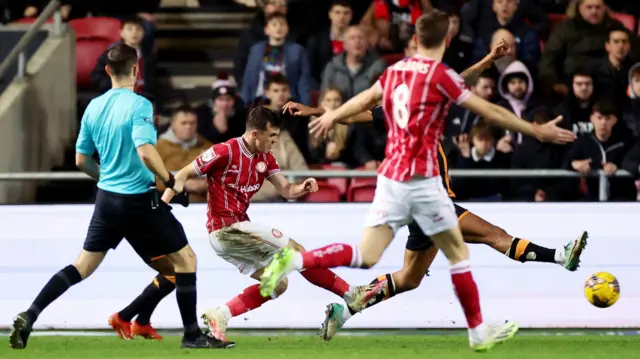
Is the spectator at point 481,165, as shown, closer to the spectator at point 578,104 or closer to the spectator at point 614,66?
the spectator at point 578,104

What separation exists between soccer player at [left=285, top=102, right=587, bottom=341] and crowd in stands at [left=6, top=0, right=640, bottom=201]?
2034mm

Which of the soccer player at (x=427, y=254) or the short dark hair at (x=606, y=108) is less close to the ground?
the short dark hair at (x=606, y=108)

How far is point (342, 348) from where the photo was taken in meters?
9.09

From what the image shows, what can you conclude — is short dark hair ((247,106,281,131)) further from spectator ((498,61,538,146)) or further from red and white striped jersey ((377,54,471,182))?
spectator ((498,61,538,146))

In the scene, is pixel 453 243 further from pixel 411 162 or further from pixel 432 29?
pixel 432 29

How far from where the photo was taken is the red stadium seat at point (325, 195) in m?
12.3

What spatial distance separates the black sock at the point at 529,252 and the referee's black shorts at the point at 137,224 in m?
2.19

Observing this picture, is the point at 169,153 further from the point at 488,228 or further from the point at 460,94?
the point at 460,94

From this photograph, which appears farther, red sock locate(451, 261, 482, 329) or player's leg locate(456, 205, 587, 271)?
player's leg locate(456, 205, 587, 271)

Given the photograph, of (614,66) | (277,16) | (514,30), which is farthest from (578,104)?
(277,16)

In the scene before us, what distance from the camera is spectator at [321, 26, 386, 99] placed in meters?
13.4

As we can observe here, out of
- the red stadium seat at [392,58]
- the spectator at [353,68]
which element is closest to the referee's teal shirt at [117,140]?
the spectator at [353,68]

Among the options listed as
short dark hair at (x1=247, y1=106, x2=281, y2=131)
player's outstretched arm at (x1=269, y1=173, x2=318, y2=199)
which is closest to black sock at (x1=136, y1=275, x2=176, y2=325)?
player's outstretched arm at (x1=269, y1=173, x2=318, y2=199)

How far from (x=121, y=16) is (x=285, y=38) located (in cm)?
229
